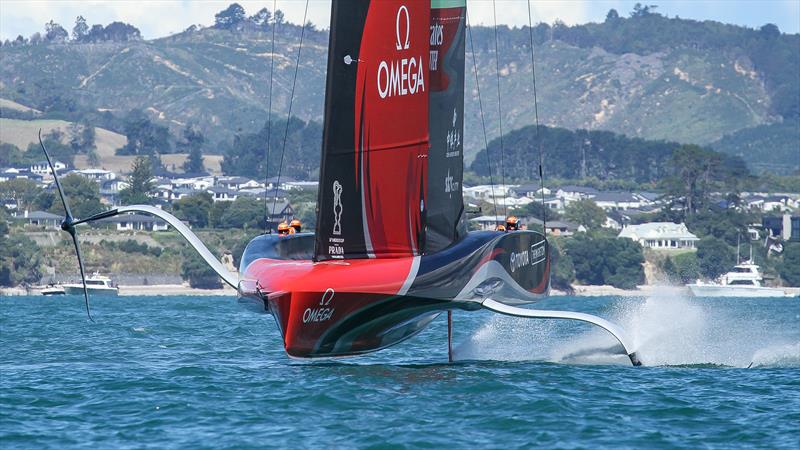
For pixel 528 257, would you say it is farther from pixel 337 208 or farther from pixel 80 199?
pixel 80 199

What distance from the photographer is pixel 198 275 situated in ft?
258

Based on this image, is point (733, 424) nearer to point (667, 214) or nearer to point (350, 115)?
point (350, 115)

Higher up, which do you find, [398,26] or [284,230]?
[398,26]

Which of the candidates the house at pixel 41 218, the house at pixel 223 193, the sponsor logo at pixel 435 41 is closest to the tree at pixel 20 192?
the house at pixel 41 218

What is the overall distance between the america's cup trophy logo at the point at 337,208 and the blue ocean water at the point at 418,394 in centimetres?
165

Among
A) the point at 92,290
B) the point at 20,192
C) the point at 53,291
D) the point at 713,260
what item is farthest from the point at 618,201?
the point at 53,291

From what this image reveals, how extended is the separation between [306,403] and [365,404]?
0.59m

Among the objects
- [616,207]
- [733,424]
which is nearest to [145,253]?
[616,207]

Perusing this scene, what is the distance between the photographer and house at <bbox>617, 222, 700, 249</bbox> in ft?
303

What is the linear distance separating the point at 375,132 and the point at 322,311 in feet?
6.69

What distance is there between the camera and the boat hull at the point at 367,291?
1603 centimetres

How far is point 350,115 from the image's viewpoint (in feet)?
53.2

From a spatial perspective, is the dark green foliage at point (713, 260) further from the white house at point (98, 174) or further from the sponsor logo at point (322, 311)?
the sponsor logo at point (322, 311)

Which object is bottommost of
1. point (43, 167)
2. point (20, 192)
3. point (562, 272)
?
point (562, 272)
